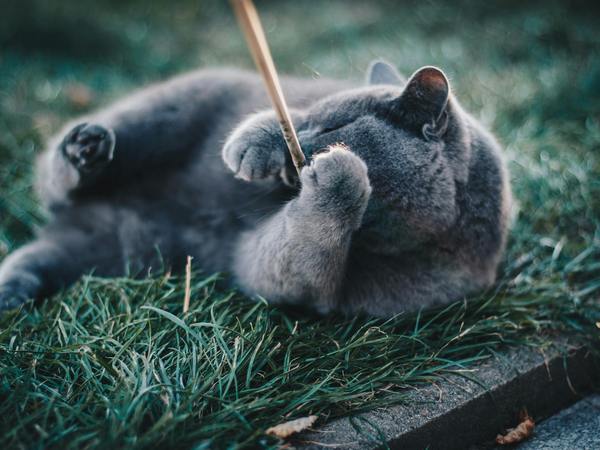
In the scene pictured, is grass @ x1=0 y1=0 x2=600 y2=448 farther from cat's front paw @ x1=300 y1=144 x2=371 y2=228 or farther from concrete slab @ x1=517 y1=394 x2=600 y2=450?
cat's front paw @ x1=300 y1=144 x2=371 y2=228

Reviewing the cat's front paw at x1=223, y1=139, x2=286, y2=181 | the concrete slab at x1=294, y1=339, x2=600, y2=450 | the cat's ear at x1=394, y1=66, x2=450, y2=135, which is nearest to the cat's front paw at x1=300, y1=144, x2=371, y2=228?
the cat's front paw at x1=223, y1=139, x2=286, y2=181

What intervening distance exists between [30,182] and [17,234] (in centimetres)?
42

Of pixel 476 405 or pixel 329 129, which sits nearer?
pixel 476 405

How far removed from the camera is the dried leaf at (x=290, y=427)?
1422 millimetres

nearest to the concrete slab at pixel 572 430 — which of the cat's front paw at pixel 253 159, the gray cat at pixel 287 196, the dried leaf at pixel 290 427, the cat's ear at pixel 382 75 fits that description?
the gray cat at pixel 287 196

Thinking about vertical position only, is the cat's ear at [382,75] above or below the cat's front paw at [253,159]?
above

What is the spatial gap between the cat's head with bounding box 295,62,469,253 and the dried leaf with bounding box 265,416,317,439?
0.65m

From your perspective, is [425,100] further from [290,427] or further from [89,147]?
[89,147]

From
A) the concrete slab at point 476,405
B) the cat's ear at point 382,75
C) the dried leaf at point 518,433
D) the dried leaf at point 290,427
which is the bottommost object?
the dried leaf at point 518,433

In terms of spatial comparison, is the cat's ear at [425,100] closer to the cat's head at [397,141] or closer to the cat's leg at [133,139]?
the cat's head at [397,141]

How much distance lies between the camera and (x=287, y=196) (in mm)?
2068

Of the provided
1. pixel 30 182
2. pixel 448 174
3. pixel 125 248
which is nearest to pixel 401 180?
pixel 448 174

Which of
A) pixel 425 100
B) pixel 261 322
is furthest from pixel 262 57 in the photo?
pixel 261 322

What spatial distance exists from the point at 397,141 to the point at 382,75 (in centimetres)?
57
